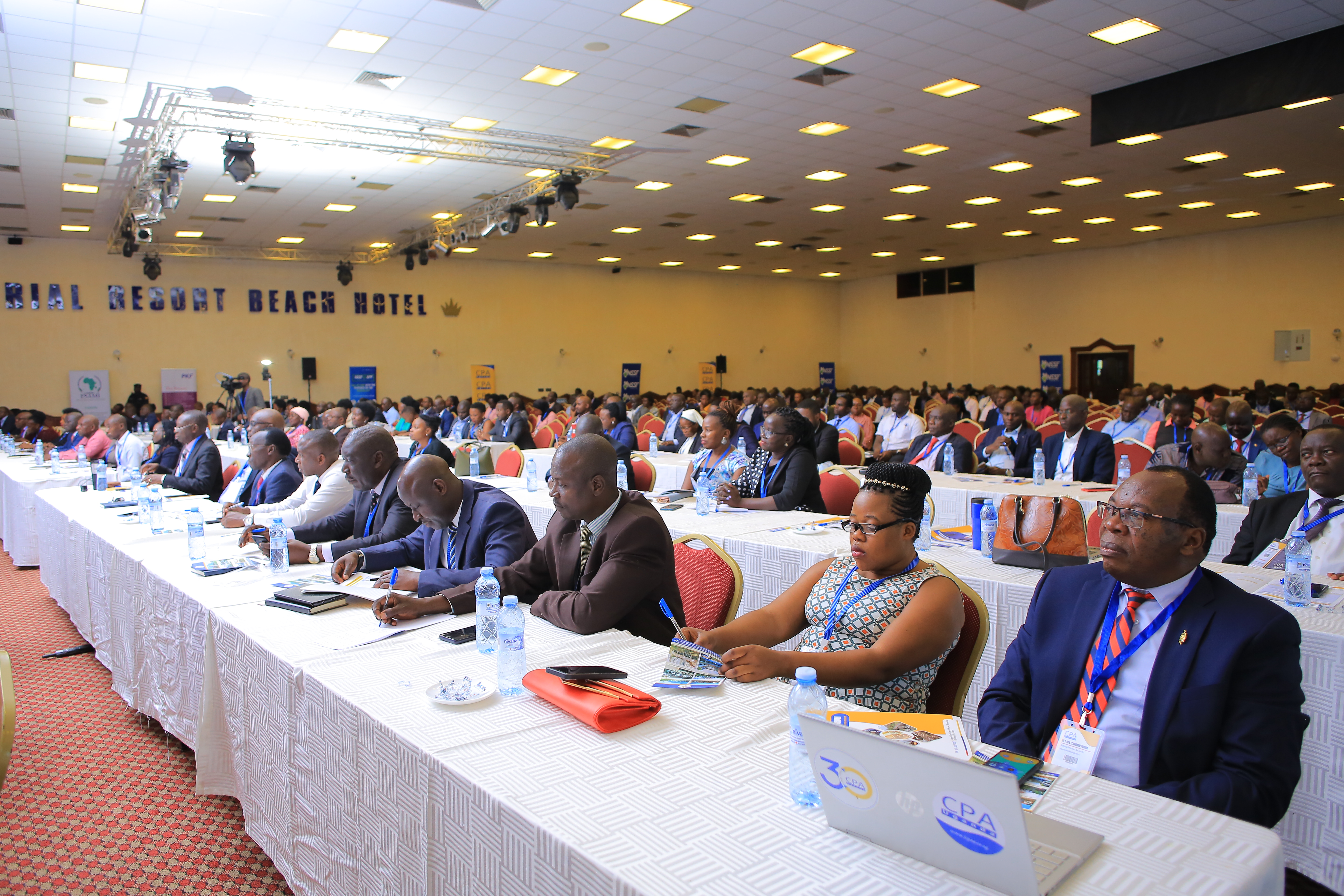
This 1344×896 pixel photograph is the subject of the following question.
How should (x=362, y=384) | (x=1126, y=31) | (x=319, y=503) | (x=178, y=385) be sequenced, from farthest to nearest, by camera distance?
(x=362, y=384), (x=178, y=385), (x=1126, y=31), (x=319, y=503)

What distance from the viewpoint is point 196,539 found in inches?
149

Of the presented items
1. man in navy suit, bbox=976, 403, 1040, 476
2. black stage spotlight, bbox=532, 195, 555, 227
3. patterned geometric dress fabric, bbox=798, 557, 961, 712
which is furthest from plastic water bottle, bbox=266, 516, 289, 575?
black stage spotlight, bbox=532, 195, 555, 227

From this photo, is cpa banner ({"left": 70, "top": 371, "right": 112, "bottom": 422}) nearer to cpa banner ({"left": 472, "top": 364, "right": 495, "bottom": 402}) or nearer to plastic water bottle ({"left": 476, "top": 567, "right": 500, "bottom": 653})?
cpa banner ({"left": 472, "top": 364, "right": 495, "bottom": 402})

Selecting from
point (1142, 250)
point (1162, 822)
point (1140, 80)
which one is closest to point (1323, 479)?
point (1162, 822)

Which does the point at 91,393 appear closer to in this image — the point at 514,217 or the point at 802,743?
the point at 514,217

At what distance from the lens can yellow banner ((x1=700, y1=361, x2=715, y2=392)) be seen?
80.0 ft

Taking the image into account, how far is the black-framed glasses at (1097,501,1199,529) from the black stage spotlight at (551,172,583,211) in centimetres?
1015

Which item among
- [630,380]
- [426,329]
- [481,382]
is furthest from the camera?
[630,380]

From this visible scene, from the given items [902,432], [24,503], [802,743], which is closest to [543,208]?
[902,432]

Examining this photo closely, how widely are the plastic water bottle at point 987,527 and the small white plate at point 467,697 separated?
239 centimetres

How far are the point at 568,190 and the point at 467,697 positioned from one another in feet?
33.6

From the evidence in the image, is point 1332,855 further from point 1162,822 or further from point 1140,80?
point 1140,80

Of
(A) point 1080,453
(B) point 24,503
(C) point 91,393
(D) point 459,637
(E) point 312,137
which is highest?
(E) point 312,137

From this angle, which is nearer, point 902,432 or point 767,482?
point 767,482
